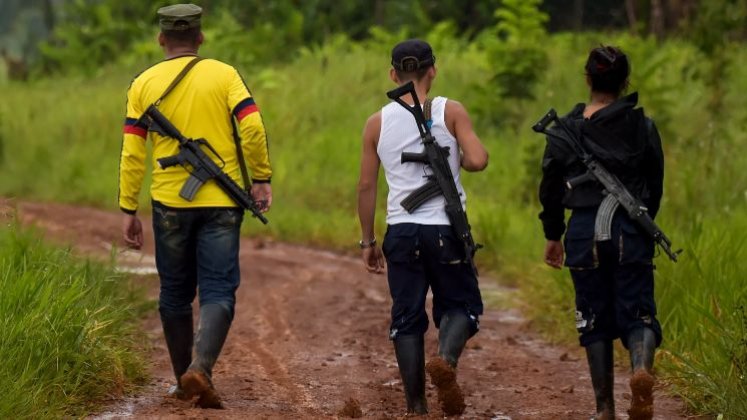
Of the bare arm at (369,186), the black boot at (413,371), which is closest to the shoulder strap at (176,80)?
the bare arm at (369,186)

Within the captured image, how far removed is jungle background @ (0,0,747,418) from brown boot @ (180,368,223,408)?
1.65 ft

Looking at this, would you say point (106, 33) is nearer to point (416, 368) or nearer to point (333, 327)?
point (333, 327)

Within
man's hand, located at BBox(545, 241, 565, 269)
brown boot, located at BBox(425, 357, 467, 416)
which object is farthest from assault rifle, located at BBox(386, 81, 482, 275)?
brown boot, located at BBox(425, 357, 467, 416)

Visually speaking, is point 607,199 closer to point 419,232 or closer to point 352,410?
point 419,232

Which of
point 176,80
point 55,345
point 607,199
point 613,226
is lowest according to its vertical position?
point 55,345

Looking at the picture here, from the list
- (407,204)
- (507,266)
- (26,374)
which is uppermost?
(407,204)

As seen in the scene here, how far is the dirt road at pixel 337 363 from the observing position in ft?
23.8

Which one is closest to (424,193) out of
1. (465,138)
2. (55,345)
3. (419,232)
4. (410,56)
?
(419,232)

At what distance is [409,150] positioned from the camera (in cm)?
662

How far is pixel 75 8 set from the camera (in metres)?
34.4

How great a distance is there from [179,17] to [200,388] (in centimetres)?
180

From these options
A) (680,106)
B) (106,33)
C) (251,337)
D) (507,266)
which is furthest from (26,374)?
(106,33)

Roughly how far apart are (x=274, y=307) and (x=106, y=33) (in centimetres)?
2233

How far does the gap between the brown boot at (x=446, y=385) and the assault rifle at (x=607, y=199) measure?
0.90 metres
